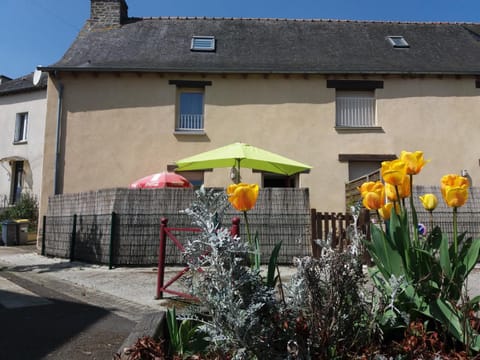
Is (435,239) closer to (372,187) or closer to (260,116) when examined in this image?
(372,187)

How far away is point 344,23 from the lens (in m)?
15.8

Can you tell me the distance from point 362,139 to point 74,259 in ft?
29.0

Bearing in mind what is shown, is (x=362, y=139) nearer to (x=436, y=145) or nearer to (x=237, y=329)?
(x=436, y=145)

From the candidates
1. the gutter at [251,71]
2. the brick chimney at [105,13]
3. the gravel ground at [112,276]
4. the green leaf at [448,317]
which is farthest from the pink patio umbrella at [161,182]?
the green leaf at [448,317]

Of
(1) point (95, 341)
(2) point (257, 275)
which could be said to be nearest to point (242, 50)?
(1) point (95, 341)

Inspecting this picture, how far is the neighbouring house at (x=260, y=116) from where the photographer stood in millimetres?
12352

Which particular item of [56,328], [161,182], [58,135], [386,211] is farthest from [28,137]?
[386,211]

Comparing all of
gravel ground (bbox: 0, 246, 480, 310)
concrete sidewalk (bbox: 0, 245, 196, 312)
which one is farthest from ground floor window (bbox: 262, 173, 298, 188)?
concrete sidewalk (bbox: 0, 245, 196, 312)

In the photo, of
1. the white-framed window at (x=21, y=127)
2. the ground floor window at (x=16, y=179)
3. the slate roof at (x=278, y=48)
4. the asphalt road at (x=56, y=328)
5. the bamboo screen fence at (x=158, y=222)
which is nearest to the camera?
the asphalt road at (x=56, y=328)

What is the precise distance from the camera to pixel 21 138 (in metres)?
21.8

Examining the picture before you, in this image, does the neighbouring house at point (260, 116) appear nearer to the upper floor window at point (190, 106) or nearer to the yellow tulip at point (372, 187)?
the upper floor window at point (190, 106)

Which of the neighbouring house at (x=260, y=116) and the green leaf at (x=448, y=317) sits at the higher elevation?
the neighbouring house at (x=260, y=116)

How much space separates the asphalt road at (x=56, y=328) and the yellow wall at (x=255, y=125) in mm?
6813

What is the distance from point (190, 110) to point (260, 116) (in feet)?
7.33
